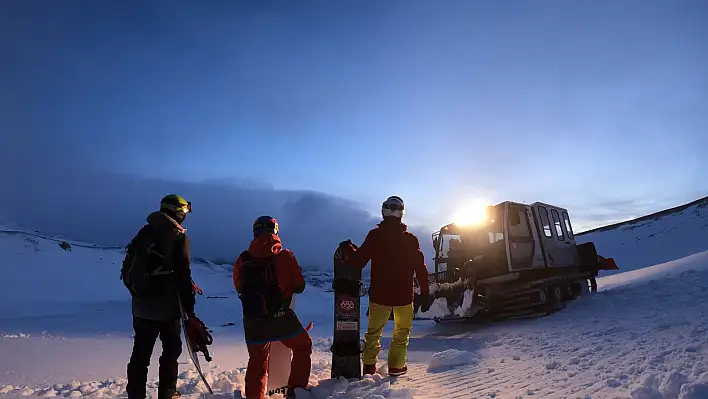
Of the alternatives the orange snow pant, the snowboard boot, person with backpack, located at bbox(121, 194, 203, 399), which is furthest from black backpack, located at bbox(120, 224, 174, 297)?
the snowboard boot

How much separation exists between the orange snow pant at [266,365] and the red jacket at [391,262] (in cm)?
114

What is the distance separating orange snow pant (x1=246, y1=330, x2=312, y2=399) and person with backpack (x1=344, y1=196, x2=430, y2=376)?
38.1 inches

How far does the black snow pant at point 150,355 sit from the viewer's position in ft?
12.0

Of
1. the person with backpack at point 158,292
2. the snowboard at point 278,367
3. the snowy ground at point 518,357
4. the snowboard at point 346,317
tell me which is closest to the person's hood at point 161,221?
the person with backpack at point 158,292

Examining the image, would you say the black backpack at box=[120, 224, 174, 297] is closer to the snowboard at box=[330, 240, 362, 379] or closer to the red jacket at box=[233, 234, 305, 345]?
the red jacket at box=[233, 234, 305, 345]

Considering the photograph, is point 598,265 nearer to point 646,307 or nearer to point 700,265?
point 700,265

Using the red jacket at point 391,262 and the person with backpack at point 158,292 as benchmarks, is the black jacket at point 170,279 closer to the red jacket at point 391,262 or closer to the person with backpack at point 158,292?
the person with backpack at point 158,292

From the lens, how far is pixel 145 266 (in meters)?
3.68

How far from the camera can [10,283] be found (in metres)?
23.1

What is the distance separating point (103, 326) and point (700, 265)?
16.2 meters

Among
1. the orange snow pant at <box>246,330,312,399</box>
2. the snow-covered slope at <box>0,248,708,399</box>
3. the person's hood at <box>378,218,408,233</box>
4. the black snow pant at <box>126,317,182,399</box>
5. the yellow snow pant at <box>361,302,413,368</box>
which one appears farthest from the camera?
the person's hood at <box>378,218,408,233</box>

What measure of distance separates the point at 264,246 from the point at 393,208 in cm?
180

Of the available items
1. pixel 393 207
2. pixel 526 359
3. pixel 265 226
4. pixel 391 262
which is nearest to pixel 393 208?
pixel 393 207

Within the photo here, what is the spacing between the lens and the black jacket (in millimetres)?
3709
